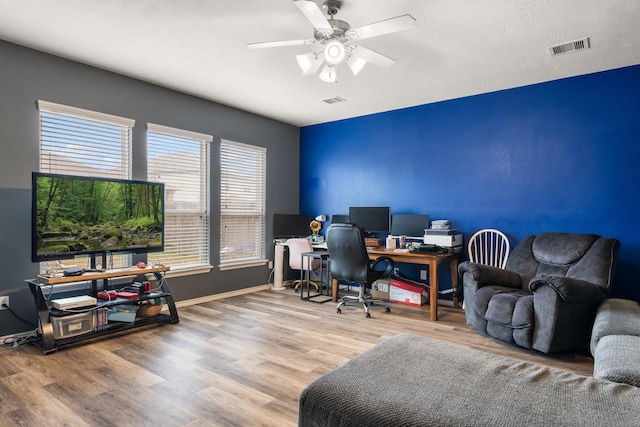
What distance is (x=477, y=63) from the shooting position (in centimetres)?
362

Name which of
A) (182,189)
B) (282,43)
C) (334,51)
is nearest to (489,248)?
(334,51)

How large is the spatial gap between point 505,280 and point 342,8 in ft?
9.17

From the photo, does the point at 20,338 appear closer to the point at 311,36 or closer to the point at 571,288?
the point at 311,36

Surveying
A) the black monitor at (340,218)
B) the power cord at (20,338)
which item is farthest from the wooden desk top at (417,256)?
the power cord at (20,338)

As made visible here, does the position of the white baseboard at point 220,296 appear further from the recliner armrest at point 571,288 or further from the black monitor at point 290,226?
the recliner armrest at point 571,288

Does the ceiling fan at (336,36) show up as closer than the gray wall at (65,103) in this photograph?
Yes

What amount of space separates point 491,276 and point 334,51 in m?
2.46

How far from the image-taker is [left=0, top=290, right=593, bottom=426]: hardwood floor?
2107mm

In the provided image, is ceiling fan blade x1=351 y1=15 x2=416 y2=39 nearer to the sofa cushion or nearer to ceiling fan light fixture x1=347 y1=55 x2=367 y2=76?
ceiling fan light fixture x1=347 y1=55 x2=367 y2=76

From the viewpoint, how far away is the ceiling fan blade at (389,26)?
230 cm

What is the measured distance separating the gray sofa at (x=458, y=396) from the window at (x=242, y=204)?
12.6 ft

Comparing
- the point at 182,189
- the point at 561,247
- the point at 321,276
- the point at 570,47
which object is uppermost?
the point at 570,47

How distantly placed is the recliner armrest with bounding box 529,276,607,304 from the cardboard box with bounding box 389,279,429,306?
5.83ft

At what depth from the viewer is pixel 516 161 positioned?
4.31 metres
